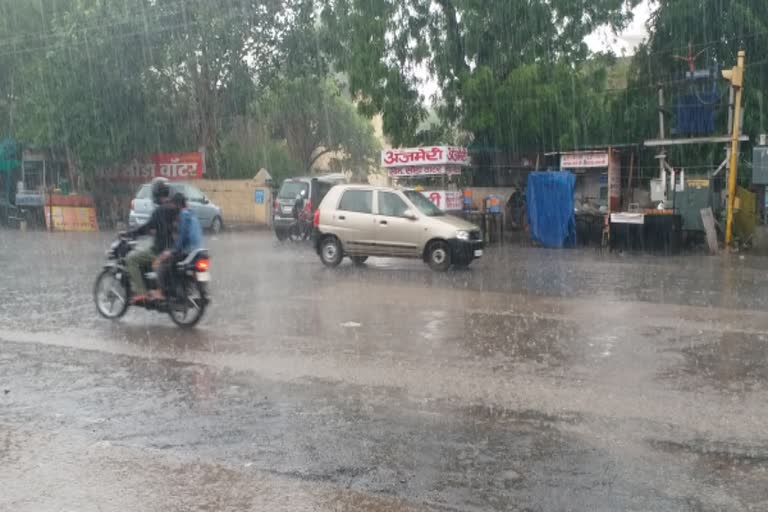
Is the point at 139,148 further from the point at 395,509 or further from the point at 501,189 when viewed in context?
the point at 395,509

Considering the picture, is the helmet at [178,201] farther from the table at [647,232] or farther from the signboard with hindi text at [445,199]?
the table at [647,232]

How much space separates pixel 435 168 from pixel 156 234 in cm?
1430

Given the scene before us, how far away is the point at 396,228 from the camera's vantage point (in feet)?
51.7

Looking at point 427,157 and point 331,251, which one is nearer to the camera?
point 331,251

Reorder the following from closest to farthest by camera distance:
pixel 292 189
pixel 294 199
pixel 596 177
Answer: pixel 596 177, pixel 294 199, pixel 292 189

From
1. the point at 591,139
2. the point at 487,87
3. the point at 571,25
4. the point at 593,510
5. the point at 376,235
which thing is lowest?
the point at 593,510

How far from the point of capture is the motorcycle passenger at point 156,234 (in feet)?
31.6

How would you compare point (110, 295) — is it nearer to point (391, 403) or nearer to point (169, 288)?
point (169, 288)

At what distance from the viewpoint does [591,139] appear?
80.1ft

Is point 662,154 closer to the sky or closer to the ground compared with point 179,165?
closer to the ground

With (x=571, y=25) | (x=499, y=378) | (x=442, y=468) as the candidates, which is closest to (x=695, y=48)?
(x=571, y=25)

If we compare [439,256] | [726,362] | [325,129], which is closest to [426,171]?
[439,256]

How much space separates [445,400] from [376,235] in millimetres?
9648

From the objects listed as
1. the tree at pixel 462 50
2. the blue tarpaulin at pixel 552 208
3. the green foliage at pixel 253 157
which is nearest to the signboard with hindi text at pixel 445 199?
the blue tarpaulin at pixel 552 208
